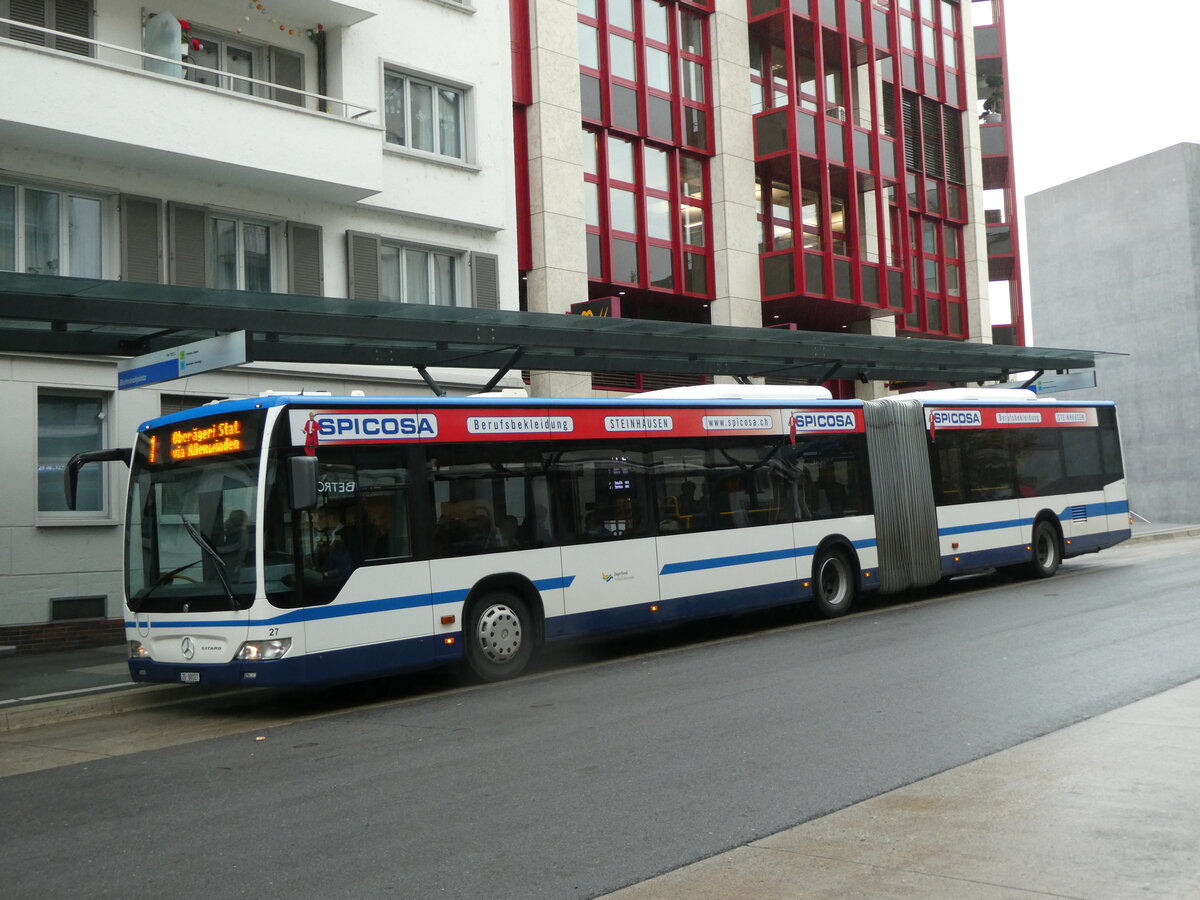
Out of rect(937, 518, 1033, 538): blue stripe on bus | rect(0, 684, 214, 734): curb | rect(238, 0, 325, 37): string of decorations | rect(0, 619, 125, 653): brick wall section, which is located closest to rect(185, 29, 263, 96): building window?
rect(238, 0, 325, 37): string of decorations

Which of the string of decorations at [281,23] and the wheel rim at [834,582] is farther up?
the string of decorations at [281,23]

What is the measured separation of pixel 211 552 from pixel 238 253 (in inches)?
383

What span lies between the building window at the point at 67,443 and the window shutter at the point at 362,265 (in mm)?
4590

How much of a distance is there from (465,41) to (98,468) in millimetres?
10567

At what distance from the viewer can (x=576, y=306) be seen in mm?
25156

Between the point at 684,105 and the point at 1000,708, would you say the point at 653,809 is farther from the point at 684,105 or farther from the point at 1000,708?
the point at 684,105

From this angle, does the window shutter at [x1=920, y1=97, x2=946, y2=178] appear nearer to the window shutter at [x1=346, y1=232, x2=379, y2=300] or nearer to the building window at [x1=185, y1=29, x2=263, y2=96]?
the window shutter at [x1=346, y1=232, x2=379, y2=300]

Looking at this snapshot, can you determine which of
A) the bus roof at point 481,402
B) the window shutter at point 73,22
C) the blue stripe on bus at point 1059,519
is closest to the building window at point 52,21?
the window shutter at point 73,22

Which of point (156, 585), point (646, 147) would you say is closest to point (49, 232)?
point (156, 585)

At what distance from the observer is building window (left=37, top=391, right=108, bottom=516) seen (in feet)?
57.7

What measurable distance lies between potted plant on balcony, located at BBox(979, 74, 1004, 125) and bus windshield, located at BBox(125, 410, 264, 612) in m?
36.1

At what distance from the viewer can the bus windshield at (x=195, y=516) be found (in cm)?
1120

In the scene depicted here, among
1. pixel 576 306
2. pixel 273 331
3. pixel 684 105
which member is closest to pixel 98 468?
pixel 273 331

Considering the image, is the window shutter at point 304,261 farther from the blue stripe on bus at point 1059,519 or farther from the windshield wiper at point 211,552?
the blue stripe on bus at point 1059,519
